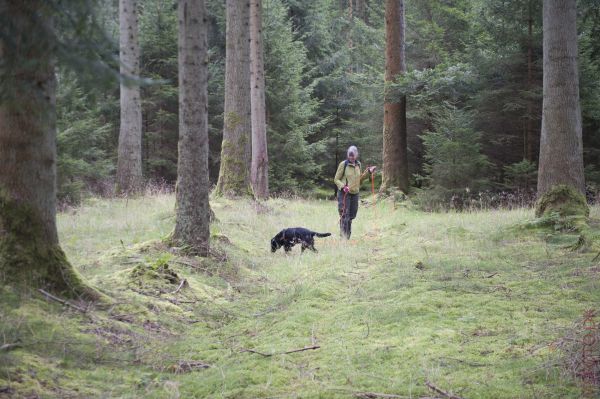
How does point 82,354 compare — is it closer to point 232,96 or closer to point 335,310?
point 335,310

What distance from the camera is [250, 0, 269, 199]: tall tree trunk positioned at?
1855 centimetres

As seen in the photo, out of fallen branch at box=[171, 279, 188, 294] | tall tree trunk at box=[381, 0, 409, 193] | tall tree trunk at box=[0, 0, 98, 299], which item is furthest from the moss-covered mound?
tall tree trunk at box=[381, 0, 409, 193]

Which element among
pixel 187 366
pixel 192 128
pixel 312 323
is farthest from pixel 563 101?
pixel 187 366

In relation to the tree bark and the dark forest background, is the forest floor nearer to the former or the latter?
the tree bark

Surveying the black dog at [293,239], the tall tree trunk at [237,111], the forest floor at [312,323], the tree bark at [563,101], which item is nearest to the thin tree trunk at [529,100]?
the tree bark at [563,101]

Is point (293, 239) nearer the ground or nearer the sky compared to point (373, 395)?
nearer the sky

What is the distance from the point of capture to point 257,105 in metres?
18.7

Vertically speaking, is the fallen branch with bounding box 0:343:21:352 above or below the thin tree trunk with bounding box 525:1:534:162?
below

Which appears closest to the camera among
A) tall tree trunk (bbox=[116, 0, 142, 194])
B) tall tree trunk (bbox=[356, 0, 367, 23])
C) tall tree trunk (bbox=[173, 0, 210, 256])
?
tall tree trunk (bbox=[173, 0, 210, 256])

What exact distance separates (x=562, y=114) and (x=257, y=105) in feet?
36.4

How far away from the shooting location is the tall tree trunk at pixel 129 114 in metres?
17.0

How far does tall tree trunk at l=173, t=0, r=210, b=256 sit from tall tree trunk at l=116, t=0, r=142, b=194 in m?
9.72

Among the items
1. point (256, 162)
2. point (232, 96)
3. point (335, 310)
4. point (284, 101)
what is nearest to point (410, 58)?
point (284, 101)

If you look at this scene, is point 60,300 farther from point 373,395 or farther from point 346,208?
point 346,208
